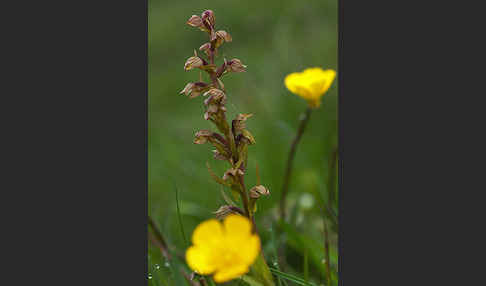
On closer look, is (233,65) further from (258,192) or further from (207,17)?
(258,192)

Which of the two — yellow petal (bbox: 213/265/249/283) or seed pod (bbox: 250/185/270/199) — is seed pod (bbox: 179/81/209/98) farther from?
yellow petal (bbox: 213/265/249/283)

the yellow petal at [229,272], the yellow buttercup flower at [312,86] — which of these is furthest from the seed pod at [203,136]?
the yellow buttercup flower at [312,86]

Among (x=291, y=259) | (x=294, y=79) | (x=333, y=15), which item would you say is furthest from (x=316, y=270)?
(x=333, y=15)

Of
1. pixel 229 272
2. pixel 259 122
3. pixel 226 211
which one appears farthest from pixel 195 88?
pixel 259 122


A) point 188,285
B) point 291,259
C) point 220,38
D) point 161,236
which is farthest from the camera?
point 291,259

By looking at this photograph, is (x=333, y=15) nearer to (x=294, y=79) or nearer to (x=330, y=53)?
(x=330, y=53)

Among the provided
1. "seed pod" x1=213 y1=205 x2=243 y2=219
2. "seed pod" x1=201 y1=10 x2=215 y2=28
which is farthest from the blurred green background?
"seed pod" x1=201 y1=10 x2=215 y2=28

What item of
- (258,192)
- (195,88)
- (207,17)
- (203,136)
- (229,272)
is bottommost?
(229,272)
